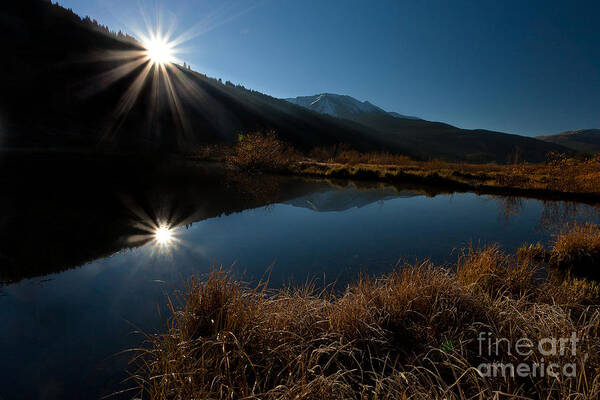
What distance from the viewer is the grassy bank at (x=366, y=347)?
5.17 ft

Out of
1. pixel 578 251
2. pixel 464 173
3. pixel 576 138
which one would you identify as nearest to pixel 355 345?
pixel 578 251

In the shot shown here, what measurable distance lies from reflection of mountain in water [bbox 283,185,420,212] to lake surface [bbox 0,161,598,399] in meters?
0.11

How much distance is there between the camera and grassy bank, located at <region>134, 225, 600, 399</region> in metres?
1.58

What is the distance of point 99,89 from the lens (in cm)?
5175

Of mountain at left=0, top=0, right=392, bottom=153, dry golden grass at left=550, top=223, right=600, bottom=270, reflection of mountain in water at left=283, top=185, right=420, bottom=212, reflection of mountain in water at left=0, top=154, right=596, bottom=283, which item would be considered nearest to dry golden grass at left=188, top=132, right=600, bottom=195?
reflection of mountain in water at left=0, top=154, right=596, bottom=283

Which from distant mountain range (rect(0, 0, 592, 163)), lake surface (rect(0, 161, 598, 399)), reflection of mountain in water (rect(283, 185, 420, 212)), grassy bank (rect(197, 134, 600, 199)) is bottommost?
lake surface (rect(0, 161, 598, 399))

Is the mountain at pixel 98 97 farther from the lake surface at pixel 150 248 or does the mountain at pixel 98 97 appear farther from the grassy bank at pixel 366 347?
the grassy bank at pixel 366 347

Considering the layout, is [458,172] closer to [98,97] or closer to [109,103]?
[109,103]

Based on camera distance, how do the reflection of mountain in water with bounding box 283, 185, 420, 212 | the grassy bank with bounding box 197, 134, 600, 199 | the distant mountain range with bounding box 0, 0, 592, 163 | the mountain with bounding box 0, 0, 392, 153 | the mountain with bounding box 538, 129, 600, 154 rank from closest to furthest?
the reflection of mountain in water with bounding box 283, 185, 420, 212 < the grassy bank with bounding box 197, 134, 600, 199 < the mountain with bounding box 0, 0, 392, 153 < the distant mountain range with bounding box 0, 0, 592, 163 < the mountain with bounding box 538, 129, 600, 154

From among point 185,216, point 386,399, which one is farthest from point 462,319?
point 185,216

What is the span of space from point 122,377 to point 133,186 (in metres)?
12.2

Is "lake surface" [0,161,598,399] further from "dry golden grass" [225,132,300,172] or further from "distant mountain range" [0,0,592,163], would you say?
"distant mountain range" [0,0,592,163]

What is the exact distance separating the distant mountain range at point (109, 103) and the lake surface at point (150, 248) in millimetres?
19258

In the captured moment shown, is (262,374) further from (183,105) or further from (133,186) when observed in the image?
(183,105)
